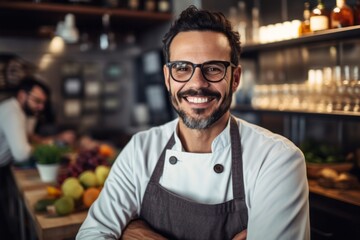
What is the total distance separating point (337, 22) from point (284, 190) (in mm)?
1375

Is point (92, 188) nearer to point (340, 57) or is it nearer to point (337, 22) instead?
point (337, 22)

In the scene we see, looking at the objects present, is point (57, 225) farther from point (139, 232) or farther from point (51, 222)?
point (139, 232)

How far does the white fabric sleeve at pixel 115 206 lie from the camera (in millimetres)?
1421

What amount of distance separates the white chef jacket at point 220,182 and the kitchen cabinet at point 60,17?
8.09 ft

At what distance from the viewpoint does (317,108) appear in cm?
243

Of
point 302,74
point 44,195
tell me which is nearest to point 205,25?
point 44,195

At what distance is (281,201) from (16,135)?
2197mm

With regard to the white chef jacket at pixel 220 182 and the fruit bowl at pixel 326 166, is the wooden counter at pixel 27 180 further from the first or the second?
the fruit bowl at pixel 326 166

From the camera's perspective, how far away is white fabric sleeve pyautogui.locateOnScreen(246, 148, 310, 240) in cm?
120

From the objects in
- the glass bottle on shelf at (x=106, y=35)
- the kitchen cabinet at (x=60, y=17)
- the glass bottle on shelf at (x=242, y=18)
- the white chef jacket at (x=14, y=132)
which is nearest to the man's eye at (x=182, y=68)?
the white chef jacket at (x=14, y=132)

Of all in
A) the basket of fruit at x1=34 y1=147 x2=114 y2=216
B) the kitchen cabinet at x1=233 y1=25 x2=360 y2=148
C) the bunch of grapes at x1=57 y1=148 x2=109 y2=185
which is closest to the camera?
the basket of fruit at x1=34 y1=147 x2=114 y2=216

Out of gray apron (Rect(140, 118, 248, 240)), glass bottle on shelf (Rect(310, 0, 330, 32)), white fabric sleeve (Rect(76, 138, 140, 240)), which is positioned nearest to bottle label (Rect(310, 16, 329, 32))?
glass bottle on shelf (Rect(310, 0, 330, 32))

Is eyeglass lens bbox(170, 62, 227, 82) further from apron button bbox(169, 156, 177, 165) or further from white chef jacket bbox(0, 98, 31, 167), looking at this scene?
white chef jacket bbox(0, 98, 31, 167)

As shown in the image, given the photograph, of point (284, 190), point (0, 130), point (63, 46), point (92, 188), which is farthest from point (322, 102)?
point (63, 46)
